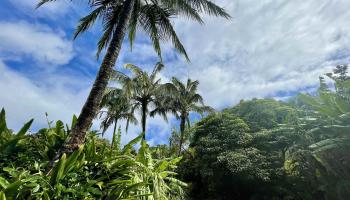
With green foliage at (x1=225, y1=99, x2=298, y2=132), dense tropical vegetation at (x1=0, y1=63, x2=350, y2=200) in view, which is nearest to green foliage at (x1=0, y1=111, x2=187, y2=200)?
dense tropical vegetation at (x1=0, y1=63, x2=350, y2=200)

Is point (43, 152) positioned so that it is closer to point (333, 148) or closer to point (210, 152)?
point (333, 148)

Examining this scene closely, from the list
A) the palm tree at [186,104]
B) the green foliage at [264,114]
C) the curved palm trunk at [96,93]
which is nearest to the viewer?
the curved palm trunk at [96,93]

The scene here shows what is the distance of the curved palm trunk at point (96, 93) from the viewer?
5.75 metres

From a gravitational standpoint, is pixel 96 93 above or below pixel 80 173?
above

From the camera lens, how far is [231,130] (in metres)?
19.7

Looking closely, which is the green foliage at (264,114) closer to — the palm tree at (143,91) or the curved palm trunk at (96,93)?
the palm tree at (143,91)

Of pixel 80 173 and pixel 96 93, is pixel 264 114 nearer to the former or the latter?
pixel 96 93

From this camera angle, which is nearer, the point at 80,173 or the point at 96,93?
the point at 80,173

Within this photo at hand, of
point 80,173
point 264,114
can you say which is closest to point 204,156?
point 264,114

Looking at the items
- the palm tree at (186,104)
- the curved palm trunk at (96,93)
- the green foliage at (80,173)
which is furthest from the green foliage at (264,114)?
the green foliage at (80,173)

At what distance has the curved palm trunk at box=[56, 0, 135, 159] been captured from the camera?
18.9 feet

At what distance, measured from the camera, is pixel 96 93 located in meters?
6.76

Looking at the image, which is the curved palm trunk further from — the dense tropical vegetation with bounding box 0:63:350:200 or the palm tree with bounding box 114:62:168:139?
the palm tree with bounding box 114:62:168:139

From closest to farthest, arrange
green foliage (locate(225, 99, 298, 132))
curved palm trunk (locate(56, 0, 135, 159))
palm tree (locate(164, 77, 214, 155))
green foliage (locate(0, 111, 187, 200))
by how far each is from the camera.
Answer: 1. green foliage (locate(0, 111, 187, 200))
2. curved palm trunk (locate(56, 0, 135, 159))
3. green foliage (locate(225, 99, 298, 132))
4. palm tree (locate(164, 77, 214, 155))
